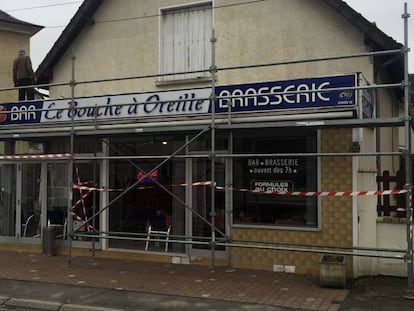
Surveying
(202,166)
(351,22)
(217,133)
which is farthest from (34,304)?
(351,22)

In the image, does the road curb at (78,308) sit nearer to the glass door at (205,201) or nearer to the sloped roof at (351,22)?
the glass door at (205,201)

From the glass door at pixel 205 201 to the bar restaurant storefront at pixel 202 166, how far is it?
0.02m

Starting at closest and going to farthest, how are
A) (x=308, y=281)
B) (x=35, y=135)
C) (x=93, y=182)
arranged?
(x=308, y=281)
(x=35, y=135)
(x=93, y=182)

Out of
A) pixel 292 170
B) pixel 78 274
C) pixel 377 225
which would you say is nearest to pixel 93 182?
pixel 78 274

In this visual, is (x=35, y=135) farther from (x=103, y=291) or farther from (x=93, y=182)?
(x=103, y=291)

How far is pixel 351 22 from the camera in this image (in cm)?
952

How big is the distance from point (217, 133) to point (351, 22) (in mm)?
3248

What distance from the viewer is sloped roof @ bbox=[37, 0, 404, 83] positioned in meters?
9.31

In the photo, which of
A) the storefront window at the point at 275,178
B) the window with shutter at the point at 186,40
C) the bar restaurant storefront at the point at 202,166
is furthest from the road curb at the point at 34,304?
the window with shutter at the point at 186,40

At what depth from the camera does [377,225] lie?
9.13 metres

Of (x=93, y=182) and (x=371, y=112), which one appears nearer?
(x=371, y=112)

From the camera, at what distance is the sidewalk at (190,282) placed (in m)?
7.63

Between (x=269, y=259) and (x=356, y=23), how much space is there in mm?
4681

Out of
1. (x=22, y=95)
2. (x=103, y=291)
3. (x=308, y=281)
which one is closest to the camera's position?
(x=103, y=291)
